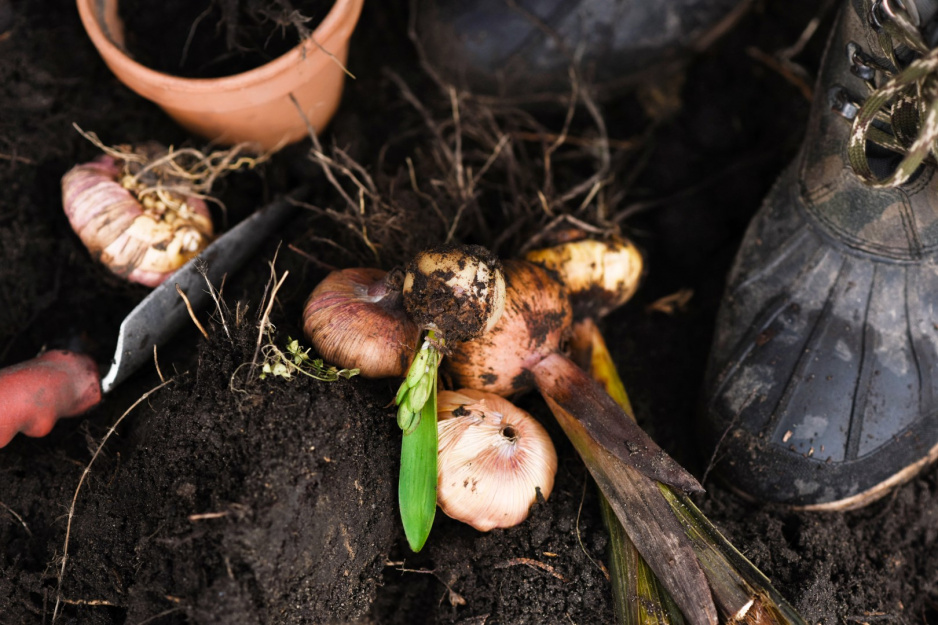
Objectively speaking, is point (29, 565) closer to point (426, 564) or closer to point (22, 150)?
point (426, 564)

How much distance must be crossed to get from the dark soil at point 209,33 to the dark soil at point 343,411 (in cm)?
17

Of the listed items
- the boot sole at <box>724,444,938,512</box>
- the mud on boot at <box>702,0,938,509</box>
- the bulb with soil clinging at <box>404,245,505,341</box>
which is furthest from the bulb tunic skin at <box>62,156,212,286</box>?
the boot sole at <box>724,444,938,512</box>

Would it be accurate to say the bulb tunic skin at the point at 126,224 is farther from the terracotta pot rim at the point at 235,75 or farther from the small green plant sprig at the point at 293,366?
the small green plant sprig at the point at 293,366

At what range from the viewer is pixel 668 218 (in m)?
1.58

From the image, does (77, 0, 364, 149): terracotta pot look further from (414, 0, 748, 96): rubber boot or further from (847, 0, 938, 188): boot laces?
(847, 0, 938, 188): boot laces

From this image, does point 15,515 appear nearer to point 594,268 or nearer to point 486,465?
point 486,465

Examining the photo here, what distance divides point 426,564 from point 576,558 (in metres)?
0.28

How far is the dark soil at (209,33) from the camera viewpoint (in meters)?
1.27

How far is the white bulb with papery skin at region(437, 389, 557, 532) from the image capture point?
1088mm

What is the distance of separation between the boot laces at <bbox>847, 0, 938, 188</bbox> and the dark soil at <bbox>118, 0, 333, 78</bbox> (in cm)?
90

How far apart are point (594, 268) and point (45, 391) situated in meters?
0.98

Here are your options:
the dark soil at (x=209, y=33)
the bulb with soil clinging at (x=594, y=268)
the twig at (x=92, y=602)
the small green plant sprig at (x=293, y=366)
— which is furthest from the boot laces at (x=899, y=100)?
the twig at (x=92, y=602)

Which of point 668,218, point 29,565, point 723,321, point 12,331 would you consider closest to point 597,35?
point 668,218

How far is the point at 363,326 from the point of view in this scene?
1.09m
